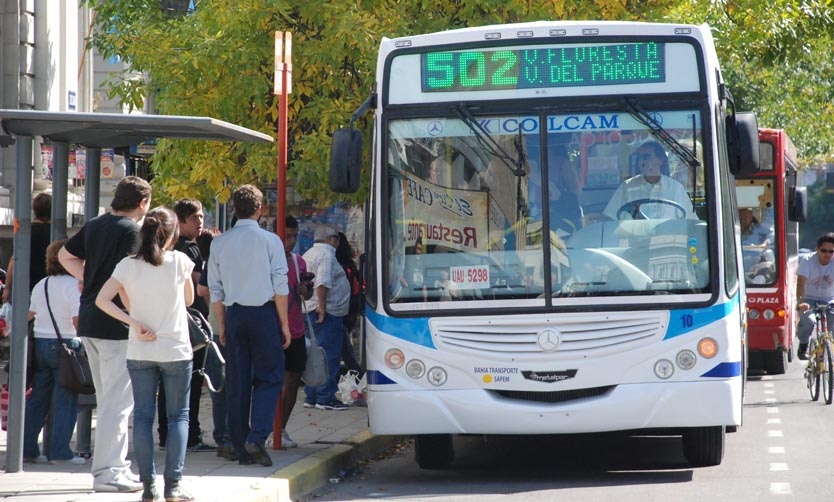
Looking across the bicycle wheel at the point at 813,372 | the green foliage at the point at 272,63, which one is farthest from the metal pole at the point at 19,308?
the bicycle wheel at the point at 813,372

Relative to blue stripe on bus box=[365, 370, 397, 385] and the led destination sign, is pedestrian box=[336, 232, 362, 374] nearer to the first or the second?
blue stripe on bus box=[365, 370, 397, 385]

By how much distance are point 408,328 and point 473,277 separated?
56 centimetres

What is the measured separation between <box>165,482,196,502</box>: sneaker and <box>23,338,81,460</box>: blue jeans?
1.94 metres

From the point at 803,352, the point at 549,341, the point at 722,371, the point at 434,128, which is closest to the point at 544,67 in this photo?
the point at 434,128

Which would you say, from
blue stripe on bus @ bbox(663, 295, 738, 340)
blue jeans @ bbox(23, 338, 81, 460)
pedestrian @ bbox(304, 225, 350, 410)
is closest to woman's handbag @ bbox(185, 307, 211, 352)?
blue jeans @ bbox(23, 338, 81, 460)

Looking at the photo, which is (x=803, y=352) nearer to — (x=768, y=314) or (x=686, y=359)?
(x=768, y=314)

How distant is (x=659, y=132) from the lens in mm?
Result: 9711

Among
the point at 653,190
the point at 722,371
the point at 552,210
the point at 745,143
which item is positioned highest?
the point at 745,143

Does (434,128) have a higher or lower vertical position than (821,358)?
higher

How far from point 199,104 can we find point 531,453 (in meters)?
6.19

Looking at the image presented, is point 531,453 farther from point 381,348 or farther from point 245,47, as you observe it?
point 245,47

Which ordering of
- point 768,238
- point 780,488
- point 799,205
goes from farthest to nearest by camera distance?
1. point 768,238
2. point 799,205
3. point 780,488

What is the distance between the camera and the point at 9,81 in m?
20.3

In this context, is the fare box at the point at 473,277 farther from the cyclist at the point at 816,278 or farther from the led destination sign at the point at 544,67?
the cyclist at the point at 816,278
